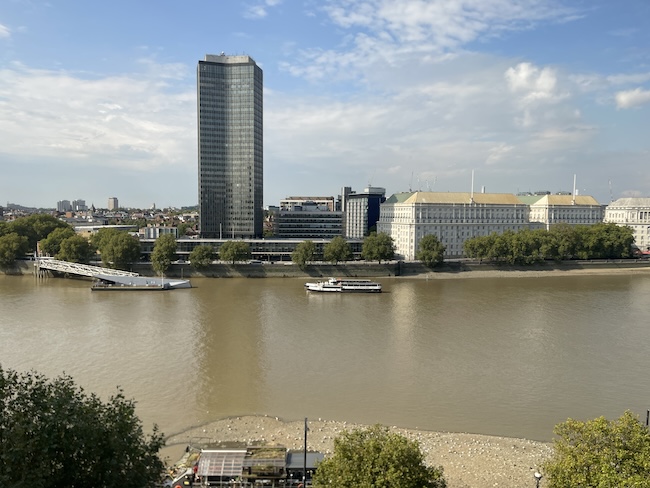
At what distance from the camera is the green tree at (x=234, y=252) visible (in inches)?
2334

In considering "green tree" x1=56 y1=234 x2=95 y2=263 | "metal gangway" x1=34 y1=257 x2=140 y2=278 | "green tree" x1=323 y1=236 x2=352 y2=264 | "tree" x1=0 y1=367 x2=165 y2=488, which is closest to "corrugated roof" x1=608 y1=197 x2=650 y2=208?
"green tree" x1=323 y1=236 x2=352 y2=264

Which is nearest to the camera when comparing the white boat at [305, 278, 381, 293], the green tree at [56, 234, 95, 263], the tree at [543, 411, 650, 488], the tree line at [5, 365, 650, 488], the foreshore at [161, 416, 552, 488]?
the tree line at [5, 365, 650, 488]

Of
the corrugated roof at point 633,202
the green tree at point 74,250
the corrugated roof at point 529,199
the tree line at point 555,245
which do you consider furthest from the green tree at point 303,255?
the corrugated roof at point 633,202

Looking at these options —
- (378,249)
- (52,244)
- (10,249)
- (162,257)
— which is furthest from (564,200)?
A: (10,249)

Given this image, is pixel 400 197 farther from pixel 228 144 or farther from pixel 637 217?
pixel 637 217

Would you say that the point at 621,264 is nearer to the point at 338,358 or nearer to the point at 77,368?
the point at 338,358

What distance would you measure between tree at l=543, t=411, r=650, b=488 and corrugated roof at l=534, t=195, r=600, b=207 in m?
81.4

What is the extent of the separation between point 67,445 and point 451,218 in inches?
2855

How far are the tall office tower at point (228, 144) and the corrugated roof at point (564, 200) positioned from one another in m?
50.1

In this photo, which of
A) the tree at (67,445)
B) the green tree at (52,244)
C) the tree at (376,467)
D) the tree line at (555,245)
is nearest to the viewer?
the tree at (67,445)

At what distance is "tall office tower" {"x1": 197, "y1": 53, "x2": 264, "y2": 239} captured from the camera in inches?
3231

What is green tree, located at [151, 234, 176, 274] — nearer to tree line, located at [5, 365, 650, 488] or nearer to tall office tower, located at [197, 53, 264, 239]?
tall office tower, located at [197, 53, 264, 239]

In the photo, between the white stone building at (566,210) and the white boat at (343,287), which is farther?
the white stone building at (566,210)

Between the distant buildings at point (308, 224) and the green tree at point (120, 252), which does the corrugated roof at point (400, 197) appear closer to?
the distant buildings at point (308, 224)
